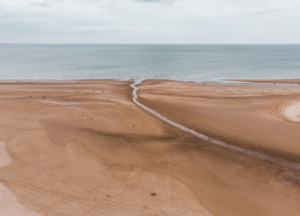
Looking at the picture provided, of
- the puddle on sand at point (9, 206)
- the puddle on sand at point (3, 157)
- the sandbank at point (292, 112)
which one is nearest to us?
the puddle on sand at point (9, 206)

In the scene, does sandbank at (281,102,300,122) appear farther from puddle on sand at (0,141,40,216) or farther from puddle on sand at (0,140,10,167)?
puddle on sand at (0,140,10,167)

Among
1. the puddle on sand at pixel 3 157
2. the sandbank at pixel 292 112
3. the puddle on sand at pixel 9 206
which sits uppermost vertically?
the sandbank at pixel 292 112

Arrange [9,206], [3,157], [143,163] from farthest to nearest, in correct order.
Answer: [3,157] < [143,163] < [9,206]

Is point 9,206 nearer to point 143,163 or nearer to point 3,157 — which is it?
point 3,157

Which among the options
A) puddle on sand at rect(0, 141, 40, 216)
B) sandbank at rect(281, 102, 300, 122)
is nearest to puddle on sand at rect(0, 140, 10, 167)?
puddle on sand at rect(0, 141, 40, 216)

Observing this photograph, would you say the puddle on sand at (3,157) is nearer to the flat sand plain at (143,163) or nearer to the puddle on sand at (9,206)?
the flat sand plain at (143,163)

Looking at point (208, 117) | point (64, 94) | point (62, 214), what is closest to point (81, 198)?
point (62, 214)

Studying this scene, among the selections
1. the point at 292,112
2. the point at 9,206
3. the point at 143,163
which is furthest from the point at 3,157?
the point at 292,112

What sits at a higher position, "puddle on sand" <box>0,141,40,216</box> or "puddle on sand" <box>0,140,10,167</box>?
"puddle on sand" <box>0,140,10,167</box>

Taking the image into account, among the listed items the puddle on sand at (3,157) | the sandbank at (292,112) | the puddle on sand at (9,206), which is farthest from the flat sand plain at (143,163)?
the sandbank at (292,112)
